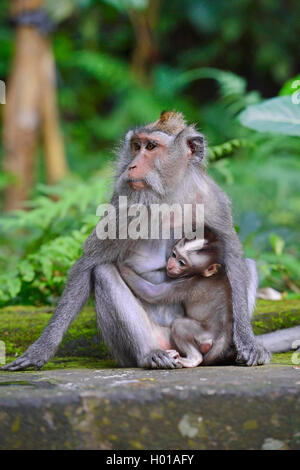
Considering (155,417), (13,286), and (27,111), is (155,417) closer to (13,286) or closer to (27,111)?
(13,286)

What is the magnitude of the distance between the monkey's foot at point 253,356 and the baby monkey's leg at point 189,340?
0.22 m

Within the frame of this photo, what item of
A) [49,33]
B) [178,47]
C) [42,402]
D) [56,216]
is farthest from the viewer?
[178,47]

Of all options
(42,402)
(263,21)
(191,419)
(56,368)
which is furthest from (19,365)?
(263,21)

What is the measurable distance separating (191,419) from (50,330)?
130 cm

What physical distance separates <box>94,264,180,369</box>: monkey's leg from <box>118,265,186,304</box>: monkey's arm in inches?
3.9

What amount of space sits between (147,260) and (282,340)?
1.00 m

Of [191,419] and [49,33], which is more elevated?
[49,33]

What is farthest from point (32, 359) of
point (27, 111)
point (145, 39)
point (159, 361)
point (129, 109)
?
point (145, 39)

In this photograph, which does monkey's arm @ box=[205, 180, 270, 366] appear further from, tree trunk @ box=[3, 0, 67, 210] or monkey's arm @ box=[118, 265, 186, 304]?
tree trunk @ box=[3, 0, 67, 210]

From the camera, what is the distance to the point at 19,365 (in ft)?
12.5

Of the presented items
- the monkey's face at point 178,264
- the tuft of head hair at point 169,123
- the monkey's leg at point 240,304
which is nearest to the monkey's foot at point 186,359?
the monkey's leg at point 240,304

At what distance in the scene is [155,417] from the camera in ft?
9.52
